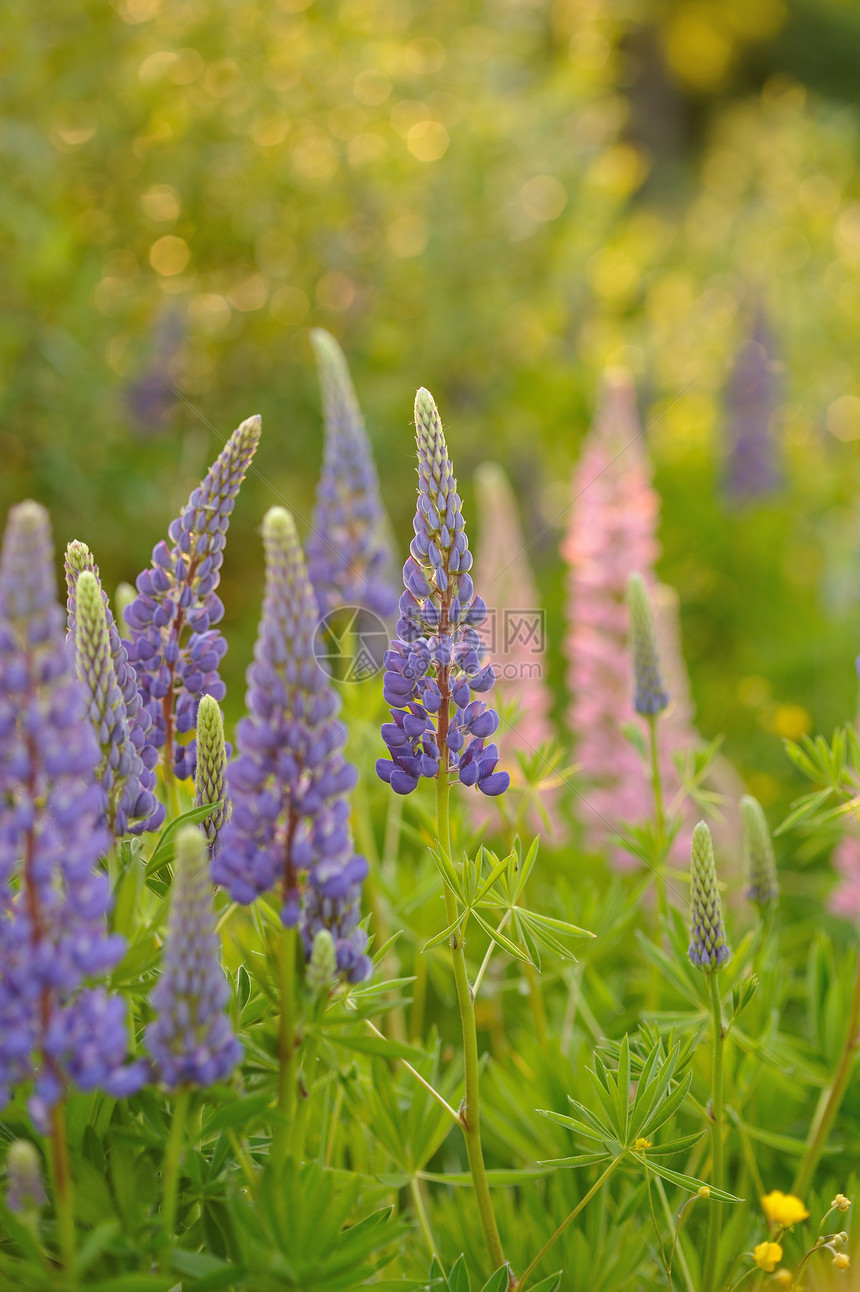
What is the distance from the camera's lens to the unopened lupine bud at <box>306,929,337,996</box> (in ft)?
3.71

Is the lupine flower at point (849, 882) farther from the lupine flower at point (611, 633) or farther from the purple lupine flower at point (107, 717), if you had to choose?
the purple lupine flower at point (107, 717)

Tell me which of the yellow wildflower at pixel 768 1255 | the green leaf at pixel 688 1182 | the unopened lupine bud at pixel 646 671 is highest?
the unopened lupine bud at pixel 646 671

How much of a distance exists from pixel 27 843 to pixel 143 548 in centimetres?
361

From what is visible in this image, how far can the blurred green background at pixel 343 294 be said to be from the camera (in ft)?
14.2

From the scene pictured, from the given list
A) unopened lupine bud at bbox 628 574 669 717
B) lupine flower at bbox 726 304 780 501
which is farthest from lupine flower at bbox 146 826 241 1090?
lupine flower at bbox 726 304 780 501

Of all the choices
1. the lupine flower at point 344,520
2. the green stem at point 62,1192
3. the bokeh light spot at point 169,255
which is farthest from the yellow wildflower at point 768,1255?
the bokeh light spot at point 169,255

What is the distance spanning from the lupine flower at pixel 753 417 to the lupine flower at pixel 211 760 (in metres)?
4.51

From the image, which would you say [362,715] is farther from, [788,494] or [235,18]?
[788,494]

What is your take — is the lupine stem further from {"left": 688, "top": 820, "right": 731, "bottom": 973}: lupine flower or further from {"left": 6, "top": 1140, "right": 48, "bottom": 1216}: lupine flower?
{"left": 688, "top": 820, "right": 731, "bottom": 973}: lupine flower

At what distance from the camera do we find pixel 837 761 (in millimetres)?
1670

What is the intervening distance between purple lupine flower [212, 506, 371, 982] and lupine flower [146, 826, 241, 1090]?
82 millimetres

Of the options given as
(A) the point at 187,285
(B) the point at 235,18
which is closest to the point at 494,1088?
(A) the point at 187,285

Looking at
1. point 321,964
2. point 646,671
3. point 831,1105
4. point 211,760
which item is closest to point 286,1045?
point 321,964

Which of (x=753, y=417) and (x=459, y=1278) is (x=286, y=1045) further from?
(x=753, y=417)
